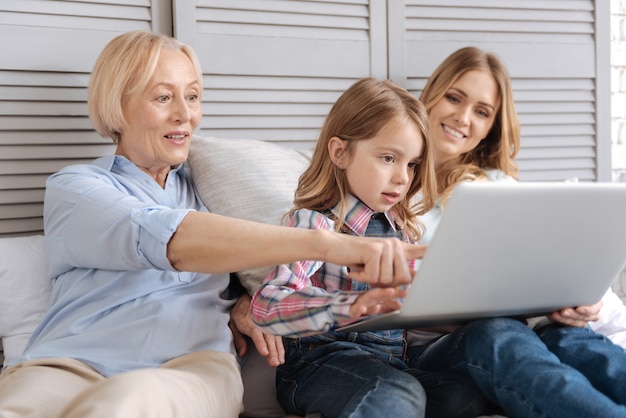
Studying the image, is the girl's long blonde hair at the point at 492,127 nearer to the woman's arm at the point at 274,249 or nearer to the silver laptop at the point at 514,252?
the silver laptop at the point at 514,252

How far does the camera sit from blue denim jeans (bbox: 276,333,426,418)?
1.37m

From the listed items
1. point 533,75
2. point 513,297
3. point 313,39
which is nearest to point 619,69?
point 533,75

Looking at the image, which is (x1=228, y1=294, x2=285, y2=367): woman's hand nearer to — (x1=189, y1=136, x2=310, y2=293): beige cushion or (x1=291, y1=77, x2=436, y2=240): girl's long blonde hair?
(x1=189, y1=136, x2=310, y2=293): beige cushion

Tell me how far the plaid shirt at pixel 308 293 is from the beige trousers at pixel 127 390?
0.58ft

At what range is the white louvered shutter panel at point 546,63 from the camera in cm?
246

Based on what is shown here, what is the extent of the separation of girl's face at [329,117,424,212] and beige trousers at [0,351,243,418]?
18.1 inches

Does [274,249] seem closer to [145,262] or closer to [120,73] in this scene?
[145,262]

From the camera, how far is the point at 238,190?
187cm

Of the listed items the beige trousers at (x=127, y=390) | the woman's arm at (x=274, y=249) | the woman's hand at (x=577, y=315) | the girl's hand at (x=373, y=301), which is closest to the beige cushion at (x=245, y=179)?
the beige trousers at (x=127, y=390)

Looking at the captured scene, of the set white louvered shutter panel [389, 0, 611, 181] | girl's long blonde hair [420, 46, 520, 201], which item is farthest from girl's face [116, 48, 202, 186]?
white louvered shutter panel [389, 0, 611, 181]

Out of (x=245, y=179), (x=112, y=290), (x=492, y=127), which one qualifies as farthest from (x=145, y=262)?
(x=492, y=127)

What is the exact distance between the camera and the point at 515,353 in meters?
1.38

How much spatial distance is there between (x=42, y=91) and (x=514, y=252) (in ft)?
4.22

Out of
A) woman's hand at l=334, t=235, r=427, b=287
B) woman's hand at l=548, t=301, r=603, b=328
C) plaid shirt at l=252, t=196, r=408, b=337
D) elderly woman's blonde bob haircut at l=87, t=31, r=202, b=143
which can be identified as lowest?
woman's hand at l=548, t=301, r=603, b=328
